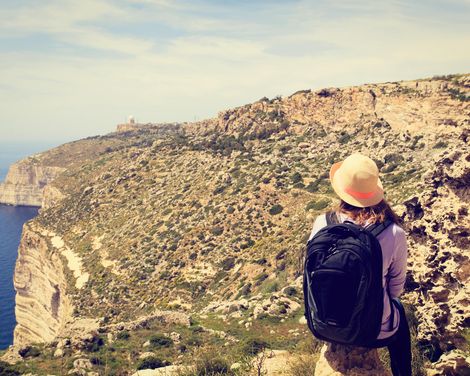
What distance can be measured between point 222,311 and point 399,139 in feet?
98.4

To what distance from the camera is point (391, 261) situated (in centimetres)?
413

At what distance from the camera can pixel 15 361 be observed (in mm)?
17453

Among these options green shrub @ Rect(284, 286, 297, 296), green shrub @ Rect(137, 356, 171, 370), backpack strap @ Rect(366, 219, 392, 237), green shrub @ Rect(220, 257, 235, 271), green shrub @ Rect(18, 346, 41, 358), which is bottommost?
green shrub @ Rect(220, 257, 235, 271)

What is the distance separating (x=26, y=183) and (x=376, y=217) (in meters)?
170

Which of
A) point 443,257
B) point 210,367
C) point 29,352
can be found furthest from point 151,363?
point 443,257

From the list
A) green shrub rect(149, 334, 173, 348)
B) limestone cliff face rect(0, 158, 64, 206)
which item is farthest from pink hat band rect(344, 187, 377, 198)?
limestone cliff face rect(0, 158, 64, 206)

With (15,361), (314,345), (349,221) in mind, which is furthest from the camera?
(15,361)

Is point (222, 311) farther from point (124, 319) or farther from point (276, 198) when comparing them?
point (276, 198)

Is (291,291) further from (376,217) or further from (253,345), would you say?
(376,217)

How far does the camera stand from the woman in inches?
161

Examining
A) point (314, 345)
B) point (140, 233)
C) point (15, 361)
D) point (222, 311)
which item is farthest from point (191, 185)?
point (314, 345)

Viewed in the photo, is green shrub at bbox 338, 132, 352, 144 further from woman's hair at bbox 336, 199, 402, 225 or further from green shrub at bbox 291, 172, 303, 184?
woman's hair at bbox 336, 199, 402, 225

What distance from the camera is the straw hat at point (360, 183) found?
4.25 metres

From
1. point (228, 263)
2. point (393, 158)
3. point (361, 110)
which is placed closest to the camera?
point (228, 263)
